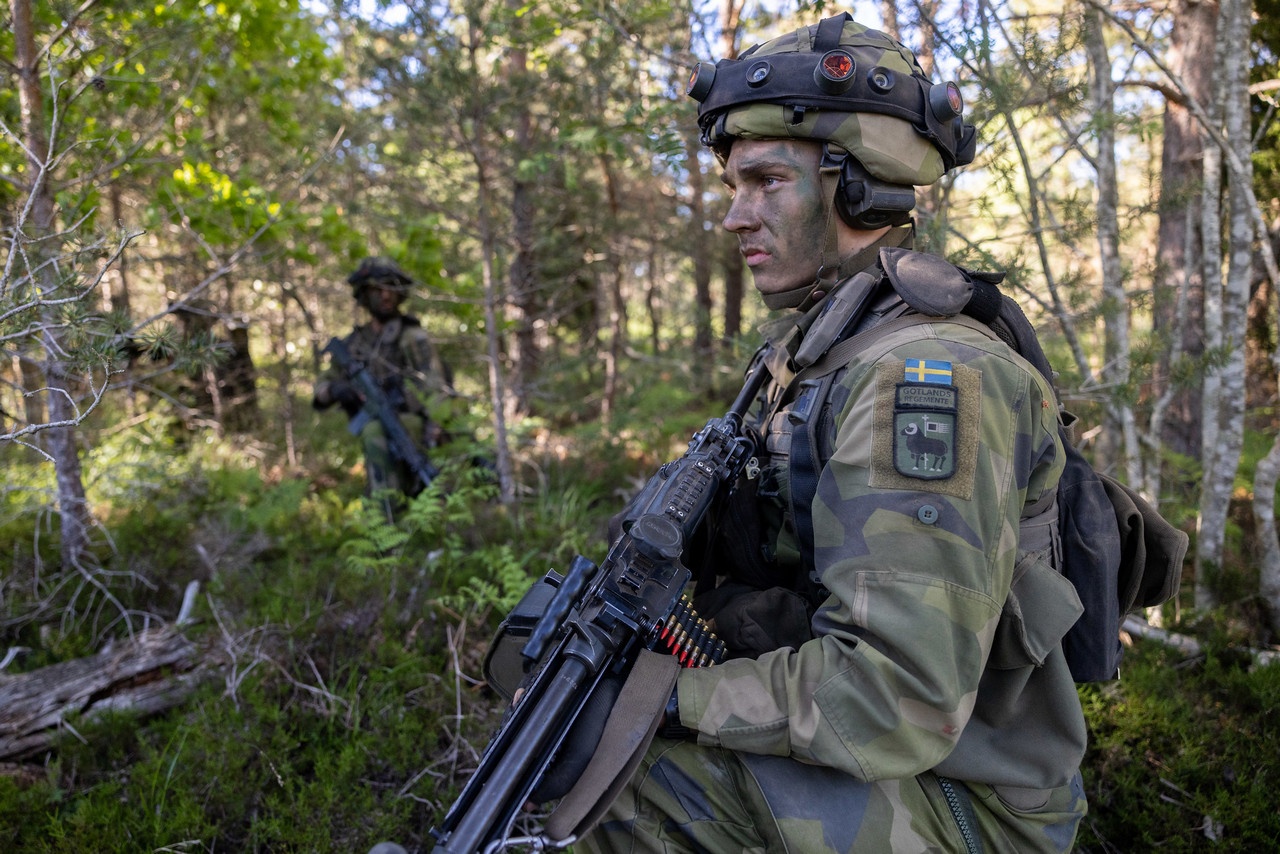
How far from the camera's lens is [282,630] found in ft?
12.2

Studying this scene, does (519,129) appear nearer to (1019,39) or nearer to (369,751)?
(1019,39)

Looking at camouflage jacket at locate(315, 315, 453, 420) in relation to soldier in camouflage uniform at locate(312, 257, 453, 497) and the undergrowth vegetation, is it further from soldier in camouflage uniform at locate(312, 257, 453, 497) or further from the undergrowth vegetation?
the undergrowth vegetation

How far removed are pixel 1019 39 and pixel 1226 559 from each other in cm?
311

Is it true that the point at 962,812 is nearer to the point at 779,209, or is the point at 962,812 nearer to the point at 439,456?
the point at 779,209

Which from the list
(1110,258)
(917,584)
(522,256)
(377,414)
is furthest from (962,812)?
(522,256)

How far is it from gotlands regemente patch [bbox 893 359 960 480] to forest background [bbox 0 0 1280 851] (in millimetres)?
1905

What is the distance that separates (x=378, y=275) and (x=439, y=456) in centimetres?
169

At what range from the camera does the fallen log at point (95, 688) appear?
328 centimetres

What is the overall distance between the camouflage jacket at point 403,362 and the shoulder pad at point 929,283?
5.46m

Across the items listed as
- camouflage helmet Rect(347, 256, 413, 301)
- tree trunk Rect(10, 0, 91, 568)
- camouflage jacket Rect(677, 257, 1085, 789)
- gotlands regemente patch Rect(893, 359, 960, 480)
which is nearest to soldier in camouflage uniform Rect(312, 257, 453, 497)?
camouflage helmet Rect(347, 256, 413, 301)

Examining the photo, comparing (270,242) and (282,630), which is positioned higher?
(270,242)

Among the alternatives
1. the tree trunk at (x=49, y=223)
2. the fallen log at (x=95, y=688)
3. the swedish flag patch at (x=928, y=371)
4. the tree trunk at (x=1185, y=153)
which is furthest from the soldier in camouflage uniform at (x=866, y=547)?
the tree trunk at (x=1185, y=153)

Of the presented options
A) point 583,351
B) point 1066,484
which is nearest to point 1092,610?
point 1066,484

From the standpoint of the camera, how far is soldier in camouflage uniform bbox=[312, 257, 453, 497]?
21.8 ft
